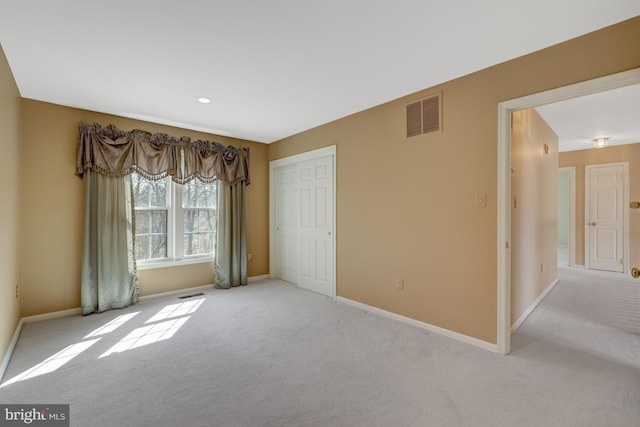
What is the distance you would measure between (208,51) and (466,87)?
7.58ft

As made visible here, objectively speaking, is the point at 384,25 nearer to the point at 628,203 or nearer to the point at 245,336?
the point at 245,336

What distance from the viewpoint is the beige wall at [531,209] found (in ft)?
10.2

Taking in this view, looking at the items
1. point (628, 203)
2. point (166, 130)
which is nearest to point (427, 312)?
→ point (166, 130)

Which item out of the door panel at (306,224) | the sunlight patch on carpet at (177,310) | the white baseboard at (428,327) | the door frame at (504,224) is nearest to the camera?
the door frame at (504,224)

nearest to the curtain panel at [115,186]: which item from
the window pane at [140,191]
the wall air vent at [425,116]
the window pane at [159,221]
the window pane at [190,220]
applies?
the window pane at [140,191]

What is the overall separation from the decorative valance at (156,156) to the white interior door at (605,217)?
681 cm

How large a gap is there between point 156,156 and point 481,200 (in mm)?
4026

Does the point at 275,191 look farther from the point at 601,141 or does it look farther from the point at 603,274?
the point at 603,274

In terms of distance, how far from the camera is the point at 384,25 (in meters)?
2.01

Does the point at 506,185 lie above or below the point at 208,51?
below

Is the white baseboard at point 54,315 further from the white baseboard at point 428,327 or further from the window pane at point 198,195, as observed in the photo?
the white baseboard at point 428,327

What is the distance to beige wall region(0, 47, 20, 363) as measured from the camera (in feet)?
7.45

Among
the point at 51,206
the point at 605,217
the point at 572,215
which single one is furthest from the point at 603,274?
the point at 51,206

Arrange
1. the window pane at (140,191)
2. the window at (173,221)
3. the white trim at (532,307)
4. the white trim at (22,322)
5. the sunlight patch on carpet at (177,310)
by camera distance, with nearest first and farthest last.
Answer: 1. the white trim at (22,322)
2. the white trim at (532,307)
3. the sunlight patch on carpet at (177,310)
4. the window pane at (140,191)
5. the window at (173,221)
